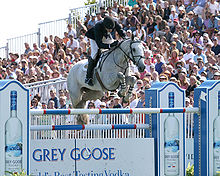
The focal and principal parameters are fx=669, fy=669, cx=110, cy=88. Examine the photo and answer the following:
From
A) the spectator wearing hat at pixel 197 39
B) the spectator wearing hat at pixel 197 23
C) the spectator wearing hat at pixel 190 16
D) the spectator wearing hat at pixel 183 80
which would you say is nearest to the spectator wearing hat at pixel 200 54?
the spectator wearing hat at pixel 197 39

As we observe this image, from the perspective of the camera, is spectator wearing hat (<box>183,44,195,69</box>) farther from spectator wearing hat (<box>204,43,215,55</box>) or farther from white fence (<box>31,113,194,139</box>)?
white fence (<box>31,113,194,139</box>)

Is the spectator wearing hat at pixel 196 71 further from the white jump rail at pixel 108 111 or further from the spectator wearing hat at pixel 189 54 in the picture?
the white jump rail at pixel 108 111

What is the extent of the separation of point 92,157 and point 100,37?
4697 millimetres

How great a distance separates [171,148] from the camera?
9.41m

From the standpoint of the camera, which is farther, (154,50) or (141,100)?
(154,50)

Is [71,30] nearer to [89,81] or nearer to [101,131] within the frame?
[89,81]

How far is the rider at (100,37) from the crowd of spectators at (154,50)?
32.2 inches

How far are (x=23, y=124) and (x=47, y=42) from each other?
49.8ft

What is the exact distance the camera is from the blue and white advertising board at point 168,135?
9383 mm

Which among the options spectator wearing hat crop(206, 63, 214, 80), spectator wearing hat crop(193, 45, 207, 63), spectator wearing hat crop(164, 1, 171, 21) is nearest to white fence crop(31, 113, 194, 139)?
spectator wearing hat crop(206, 63, 214, 80)

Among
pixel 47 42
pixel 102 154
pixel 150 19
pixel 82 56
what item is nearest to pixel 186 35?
pixel 150 19

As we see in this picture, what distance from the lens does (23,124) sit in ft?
27.8

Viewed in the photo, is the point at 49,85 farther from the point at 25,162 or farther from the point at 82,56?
the point at 25,162

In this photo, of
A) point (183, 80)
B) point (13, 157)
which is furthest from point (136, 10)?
point (13, 157)
